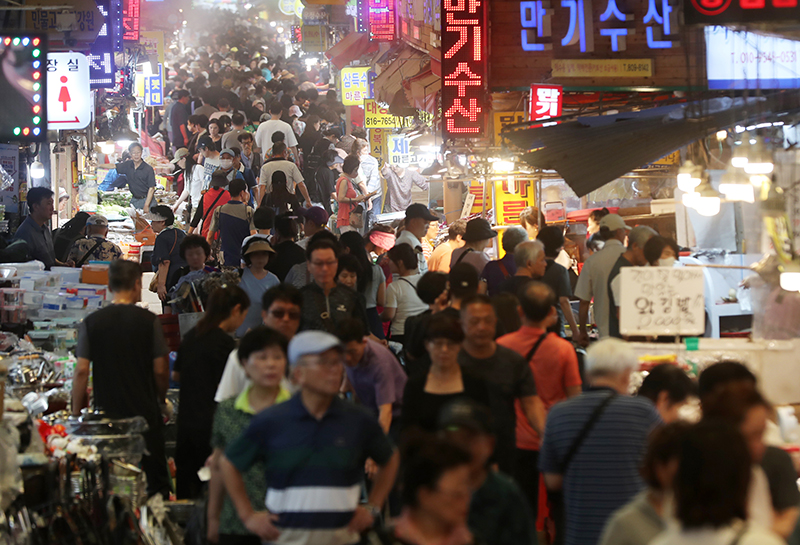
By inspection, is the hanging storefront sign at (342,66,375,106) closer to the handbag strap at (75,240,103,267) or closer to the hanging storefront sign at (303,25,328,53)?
the hanging storefront sign at (303,25,328,53)

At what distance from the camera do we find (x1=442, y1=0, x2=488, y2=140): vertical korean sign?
13.0 meters

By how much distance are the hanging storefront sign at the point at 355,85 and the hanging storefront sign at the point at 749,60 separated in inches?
498

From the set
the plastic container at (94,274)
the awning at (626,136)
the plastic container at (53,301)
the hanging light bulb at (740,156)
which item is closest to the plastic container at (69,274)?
the plastic container at (94,274)

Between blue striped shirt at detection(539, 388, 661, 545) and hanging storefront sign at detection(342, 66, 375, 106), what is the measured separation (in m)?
21.5

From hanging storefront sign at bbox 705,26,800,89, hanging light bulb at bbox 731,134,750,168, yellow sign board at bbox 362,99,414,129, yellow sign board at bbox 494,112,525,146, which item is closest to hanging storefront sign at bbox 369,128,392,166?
yellow sign board at bbox 362,99,414,129

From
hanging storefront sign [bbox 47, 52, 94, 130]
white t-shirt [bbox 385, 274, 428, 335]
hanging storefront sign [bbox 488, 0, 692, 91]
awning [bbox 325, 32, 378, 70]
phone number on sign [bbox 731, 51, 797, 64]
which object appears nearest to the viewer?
white t-shirt [bbox 385, 274, 428, 335]

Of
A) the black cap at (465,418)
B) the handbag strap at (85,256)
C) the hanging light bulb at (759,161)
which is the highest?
the hanging light bulb at (759,161)

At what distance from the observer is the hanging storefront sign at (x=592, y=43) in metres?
13.6

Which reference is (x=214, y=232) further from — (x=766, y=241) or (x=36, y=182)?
(x=766, y=241)

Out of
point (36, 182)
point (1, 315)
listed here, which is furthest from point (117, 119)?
point (1, 315)

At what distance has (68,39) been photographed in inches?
490

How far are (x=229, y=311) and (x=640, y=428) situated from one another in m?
2.87

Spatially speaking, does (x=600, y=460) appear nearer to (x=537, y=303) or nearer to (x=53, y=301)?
(x=537, y=303)

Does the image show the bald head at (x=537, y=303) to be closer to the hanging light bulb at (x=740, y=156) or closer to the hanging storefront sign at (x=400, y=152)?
the hanging light bulb at (x=740, y=156)
